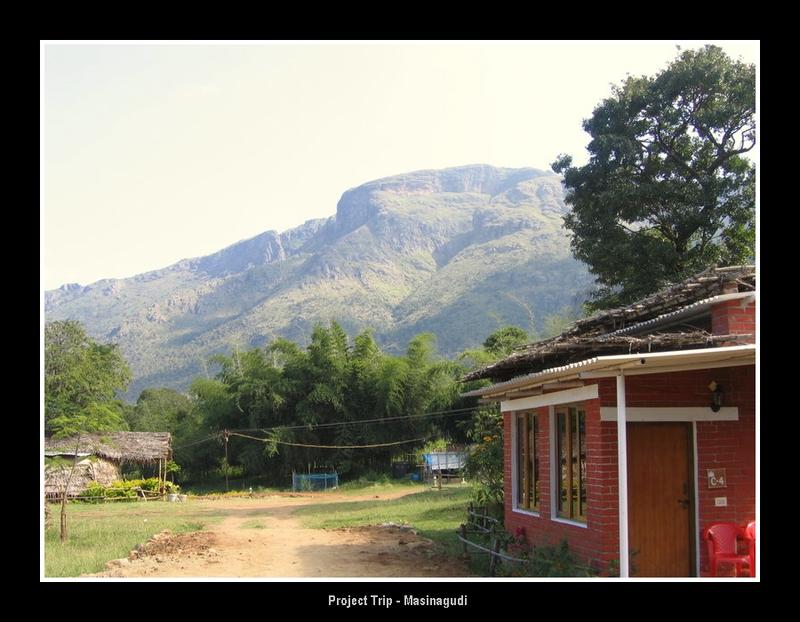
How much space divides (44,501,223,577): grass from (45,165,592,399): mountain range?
135ft

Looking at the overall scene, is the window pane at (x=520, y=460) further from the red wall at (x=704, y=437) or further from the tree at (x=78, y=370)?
the tree at (x=78, y=370)

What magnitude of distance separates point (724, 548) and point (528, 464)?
10.8 feet

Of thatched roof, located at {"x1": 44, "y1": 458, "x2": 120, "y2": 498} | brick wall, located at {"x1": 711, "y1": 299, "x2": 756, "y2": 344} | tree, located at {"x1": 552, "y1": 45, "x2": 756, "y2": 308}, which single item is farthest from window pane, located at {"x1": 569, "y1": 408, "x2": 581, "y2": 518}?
thatched roof, located at {"x1": 44, "y1": 458, "x2": 120, "y2": 498}

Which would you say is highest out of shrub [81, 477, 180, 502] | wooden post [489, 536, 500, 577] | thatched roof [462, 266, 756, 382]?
thatched roof [462, 266, 756, 382]

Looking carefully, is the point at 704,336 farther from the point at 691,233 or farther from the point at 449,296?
the point at 449,296

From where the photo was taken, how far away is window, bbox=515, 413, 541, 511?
11.1 metres

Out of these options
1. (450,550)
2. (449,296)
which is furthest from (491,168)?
(450,550)

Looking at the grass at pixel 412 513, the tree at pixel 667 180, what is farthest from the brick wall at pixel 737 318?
the tree at pixel 667 180

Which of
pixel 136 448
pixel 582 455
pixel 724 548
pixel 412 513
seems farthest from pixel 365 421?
pixel 724 548

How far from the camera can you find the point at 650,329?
10.8 m

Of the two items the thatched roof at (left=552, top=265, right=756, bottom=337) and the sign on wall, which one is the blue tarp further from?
the sign on wall

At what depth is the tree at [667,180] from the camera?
69.9 feet

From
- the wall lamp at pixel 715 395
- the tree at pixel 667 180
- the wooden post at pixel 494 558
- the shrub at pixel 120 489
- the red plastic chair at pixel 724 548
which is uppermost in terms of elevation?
the tree at pixel 667 180

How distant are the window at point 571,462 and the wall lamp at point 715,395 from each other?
140 cm
